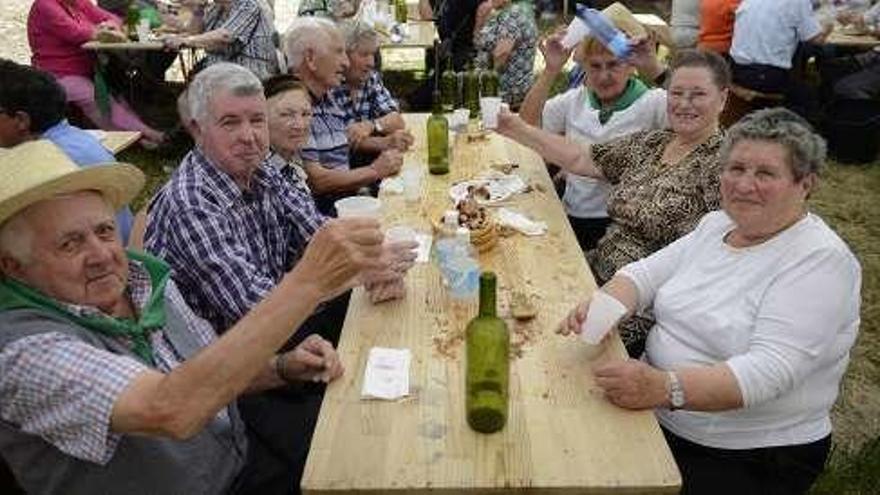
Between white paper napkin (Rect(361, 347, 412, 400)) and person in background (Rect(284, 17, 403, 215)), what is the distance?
1648mm

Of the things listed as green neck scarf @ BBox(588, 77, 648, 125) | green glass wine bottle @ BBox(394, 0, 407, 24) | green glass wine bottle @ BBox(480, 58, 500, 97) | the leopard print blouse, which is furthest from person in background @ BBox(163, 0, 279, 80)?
the leopard print blouse

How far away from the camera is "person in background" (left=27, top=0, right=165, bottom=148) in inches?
241

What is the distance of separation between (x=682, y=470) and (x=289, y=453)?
1158mm

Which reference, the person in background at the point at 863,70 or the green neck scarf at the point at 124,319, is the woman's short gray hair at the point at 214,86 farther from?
the person in background at the point at 863,70

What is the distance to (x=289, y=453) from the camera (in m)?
2.29

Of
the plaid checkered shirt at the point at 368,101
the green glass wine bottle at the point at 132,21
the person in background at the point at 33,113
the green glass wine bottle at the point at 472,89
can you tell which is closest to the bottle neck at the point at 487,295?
the person in background at the point at 33,113

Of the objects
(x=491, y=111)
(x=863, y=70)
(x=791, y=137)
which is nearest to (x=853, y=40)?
(x=863, y=70)

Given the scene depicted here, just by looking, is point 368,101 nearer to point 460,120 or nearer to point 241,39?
point 460,120

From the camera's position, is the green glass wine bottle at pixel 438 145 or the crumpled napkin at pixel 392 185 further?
the green glass wine bottle at pixel 438 145

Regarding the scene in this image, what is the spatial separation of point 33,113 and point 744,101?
17.5ft

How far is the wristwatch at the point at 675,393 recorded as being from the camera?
193 centimetres

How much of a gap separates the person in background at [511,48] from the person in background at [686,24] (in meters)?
2.08

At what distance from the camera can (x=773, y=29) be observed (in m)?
6.00

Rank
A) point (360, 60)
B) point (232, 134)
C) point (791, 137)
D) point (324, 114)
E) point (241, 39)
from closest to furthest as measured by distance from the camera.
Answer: point (791, 137) → point (232, 134) → point (324, 114) → point (360, 60) → point (241, 39)
